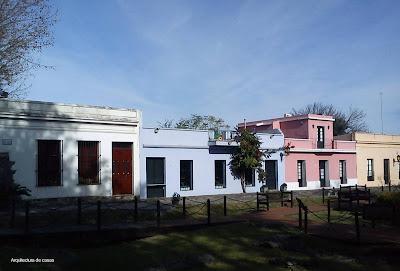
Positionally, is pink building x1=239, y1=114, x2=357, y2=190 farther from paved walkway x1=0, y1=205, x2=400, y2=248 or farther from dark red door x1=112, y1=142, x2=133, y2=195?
paved walkway x1=0, y1=205, x2=400, y2=248

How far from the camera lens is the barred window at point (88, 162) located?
25.7m

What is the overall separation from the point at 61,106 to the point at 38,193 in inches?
171

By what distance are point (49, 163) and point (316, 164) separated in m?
21.3

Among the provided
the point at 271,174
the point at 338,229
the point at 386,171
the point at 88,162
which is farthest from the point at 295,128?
the point at 338,229

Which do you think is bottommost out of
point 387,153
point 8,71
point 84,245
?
point 84,245

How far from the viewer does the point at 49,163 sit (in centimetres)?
2472

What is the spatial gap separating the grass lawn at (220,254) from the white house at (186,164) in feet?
47.2

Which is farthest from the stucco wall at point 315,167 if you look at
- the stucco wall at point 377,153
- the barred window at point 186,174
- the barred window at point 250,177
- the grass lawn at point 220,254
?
the grass lawn at point 220,254

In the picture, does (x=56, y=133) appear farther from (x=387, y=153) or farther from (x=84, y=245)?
(x=387, y=153)

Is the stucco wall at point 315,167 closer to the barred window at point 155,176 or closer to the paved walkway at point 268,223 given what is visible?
the barred window at point 155,176

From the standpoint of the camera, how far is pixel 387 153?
4541 centimetres

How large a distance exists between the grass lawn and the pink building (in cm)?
2288

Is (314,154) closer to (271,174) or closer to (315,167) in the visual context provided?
(315,167)

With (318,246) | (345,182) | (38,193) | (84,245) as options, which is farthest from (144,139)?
(345,182)
